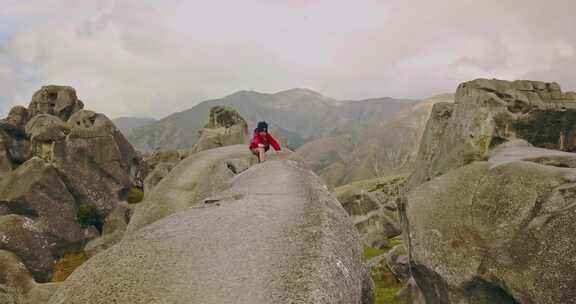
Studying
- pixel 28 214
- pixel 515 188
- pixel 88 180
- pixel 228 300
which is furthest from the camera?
pixel 88 180

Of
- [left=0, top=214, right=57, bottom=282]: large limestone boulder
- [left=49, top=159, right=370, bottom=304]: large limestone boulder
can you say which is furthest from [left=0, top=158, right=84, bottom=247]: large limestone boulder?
[left=49, top=159, right=370, bottom=304]: large limestone boulder

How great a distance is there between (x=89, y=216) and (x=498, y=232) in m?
60.4

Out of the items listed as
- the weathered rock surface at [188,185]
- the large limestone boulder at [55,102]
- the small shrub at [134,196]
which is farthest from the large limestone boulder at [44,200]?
the weathered rock surface at [188,185]

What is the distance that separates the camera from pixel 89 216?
2616 inches

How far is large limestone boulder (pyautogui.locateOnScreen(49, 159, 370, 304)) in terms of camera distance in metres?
8.15

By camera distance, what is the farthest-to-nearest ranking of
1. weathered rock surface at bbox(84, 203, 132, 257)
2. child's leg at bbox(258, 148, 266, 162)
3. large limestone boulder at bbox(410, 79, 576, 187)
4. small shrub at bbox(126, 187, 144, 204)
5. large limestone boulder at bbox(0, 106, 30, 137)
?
1. large limestone boulder at bbox(0, 106, 30, 137)
2. small shrub at bbox(126, 187, 144, 204)
3. weathered rock surface at bbox(84, 203, 132, 257)
4. large limestone boulder at bbox(410, 79, 576, 187)
5. child's leg at bbox(258, 148, 266, 162)

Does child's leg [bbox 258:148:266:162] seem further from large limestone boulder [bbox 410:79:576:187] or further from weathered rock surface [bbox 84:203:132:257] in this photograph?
weathered rock surface [bbox 84:203:132:257]

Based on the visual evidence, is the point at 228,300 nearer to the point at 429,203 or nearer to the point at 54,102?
the point at 429,203

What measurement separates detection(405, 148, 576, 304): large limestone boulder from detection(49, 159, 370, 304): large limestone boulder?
647cm

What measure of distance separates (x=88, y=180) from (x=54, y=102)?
2859 cm

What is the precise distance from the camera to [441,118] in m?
36.9

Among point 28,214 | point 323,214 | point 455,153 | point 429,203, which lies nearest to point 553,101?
point 455,153

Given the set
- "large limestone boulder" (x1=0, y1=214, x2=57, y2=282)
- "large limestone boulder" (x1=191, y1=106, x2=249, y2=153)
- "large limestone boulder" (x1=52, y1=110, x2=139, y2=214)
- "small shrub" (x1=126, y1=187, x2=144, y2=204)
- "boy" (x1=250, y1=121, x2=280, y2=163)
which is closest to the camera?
"large limestone boulder" (x1=0, y1=214, x2=57, y2=282)

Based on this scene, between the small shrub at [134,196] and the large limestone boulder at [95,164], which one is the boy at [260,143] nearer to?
the large limestone boulder at [95,164]
